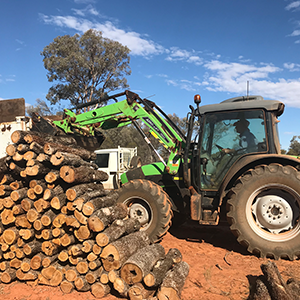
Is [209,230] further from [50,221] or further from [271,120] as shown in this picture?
[50,221]

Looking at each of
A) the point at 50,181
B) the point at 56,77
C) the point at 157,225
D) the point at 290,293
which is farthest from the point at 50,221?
the point at 56,77

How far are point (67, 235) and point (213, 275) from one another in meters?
2.44

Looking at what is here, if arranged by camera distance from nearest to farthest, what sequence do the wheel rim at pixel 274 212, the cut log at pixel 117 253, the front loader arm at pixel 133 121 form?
the cut log at pixel 117 253 < the wheel rim at pixel 274 212 < the front loader arm at pixel 133 121

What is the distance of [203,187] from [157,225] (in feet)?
4.13

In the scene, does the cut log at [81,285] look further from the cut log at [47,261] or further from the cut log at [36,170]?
the cut log at [36,170]

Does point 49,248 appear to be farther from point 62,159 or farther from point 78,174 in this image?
point 62,159

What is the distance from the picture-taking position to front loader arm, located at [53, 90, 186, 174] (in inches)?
239

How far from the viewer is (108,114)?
662cm

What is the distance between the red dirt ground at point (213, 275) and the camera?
3715mm

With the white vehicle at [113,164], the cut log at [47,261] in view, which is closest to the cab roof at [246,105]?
the cut log at [47,261]

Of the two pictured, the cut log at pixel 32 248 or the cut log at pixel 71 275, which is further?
the cut log at pixel 32 248

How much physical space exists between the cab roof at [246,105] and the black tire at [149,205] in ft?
6.56

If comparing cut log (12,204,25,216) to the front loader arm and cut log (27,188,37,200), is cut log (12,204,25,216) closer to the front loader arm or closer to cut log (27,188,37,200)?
cut log (27,188,37,200)

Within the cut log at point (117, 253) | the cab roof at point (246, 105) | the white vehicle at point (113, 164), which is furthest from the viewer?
the white vehicle at point (113, 164)
